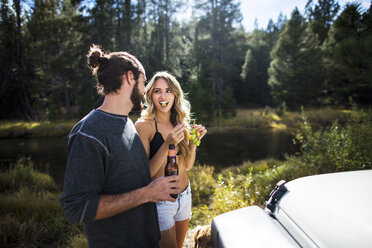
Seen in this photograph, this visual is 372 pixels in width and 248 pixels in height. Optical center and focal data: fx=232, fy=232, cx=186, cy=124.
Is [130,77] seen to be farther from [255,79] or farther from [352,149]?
[255,79]

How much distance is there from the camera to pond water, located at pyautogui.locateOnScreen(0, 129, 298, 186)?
1159 centimetres

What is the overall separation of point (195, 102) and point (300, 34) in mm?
16085

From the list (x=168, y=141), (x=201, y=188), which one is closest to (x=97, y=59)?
(x=168, y=141)

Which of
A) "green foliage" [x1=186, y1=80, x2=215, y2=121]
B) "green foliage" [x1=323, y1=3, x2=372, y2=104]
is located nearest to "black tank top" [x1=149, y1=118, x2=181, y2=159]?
"green foliage" [x1=323, y1=3, x2=372, y2=104]

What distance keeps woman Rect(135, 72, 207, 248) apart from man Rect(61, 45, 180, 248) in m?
0.56

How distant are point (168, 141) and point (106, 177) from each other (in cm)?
76

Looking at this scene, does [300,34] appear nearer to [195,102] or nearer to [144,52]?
[195,102]

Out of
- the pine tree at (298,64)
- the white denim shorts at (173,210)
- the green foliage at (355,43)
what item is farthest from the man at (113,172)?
the pine tree at (298,64)

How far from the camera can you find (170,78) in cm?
256

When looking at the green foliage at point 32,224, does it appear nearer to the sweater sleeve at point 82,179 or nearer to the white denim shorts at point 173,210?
the white denim shorts at point 173,210

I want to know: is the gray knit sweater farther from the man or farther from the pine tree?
the pine tree

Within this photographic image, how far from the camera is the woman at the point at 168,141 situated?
2182mm

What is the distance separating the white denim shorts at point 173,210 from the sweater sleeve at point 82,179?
1.01m

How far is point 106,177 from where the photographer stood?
1427 millimetres
